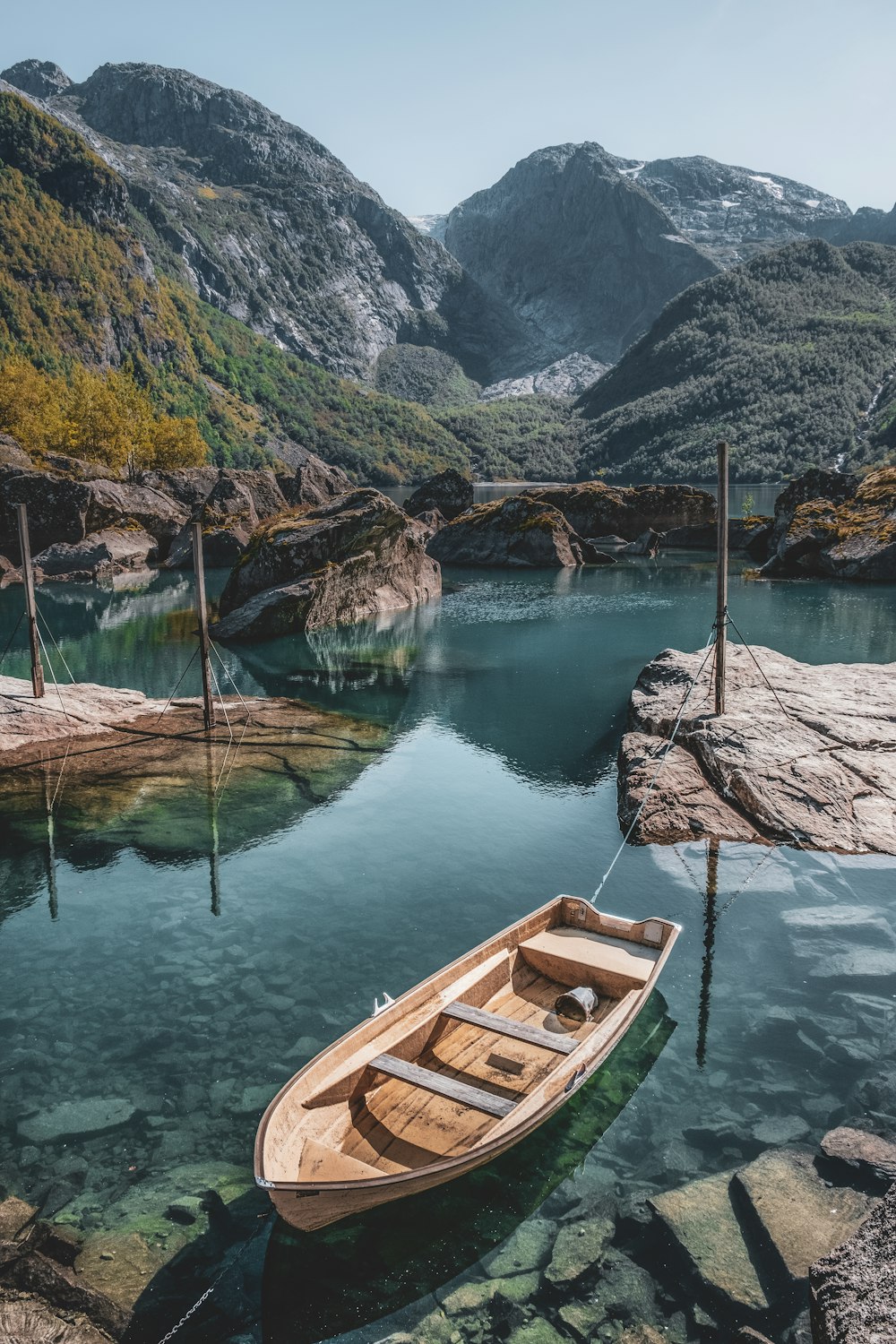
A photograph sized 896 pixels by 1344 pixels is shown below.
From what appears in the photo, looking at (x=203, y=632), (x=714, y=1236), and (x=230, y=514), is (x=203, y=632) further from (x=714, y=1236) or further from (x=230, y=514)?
(x=230, y=514)

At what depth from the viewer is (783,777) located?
17484mm

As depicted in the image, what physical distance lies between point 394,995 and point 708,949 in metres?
4.69

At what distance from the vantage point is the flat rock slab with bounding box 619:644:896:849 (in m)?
16.7

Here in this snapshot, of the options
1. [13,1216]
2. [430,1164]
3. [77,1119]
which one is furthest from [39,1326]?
[430,1164]

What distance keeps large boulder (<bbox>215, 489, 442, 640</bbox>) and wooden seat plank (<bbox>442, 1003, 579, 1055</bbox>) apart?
31248mm

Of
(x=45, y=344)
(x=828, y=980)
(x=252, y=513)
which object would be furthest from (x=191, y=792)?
(x=45, y=344)

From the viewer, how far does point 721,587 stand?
20141 millimetres

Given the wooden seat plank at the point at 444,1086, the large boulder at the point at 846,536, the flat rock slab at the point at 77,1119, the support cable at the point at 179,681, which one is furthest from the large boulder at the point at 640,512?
the wooden seat plank at the point at 444,1086

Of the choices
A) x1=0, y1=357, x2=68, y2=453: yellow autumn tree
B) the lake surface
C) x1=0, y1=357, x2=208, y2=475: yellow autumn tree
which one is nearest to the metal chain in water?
the lake surface

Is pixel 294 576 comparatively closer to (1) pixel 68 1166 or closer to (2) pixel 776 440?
(1) pixel 68 1166

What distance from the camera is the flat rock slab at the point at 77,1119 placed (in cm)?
915

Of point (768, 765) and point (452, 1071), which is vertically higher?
point (768, 765)

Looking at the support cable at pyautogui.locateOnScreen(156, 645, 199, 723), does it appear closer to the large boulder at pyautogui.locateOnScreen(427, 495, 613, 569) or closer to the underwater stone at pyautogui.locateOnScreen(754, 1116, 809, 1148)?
the underwater stone at pyautogui.locateOnScreen(754, 1116, 809, 1148)

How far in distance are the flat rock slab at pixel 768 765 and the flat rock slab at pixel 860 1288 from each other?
11.1m
